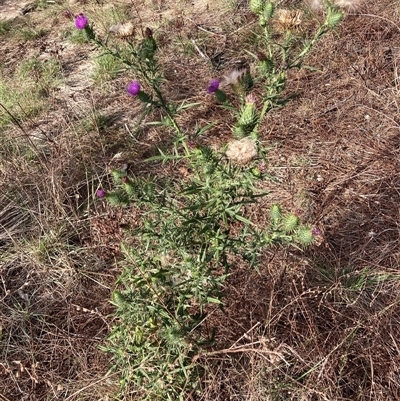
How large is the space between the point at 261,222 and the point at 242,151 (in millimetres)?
1203

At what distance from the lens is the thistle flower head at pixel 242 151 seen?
1417 mm

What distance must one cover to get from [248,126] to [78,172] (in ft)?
5.86

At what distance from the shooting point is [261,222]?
8.42ft

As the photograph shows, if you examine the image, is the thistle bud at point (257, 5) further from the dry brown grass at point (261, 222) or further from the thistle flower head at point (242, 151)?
the dry brown grass at point (261, 222)

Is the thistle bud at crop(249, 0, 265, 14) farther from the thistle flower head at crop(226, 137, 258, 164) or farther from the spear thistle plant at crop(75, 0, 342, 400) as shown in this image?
the thistle flower head at crop(226, 137, 258, 164)

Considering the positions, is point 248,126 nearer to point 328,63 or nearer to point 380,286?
point 380,286

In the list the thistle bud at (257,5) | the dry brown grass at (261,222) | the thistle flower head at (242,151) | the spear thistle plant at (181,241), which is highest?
the thistle bud at (257,5)

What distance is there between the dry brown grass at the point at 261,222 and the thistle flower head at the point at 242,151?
0.65m

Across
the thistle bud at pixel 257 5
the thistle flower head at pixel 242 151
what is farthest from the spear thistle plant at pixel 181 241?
the thistle flower head at pixel 242 151

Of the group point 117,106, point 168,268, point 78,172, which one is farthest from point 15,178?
point 168,268

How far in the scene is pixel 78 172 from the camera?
301 centimetres

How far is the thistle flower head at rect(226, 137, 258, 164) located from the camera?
55.8 inches

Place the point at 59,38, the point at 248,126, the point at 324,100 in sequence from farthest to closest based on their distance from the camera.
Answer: the point at 59,38, the point at 324,100, the point at 248,126

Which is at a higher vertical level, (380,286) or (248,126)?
(248,126)
